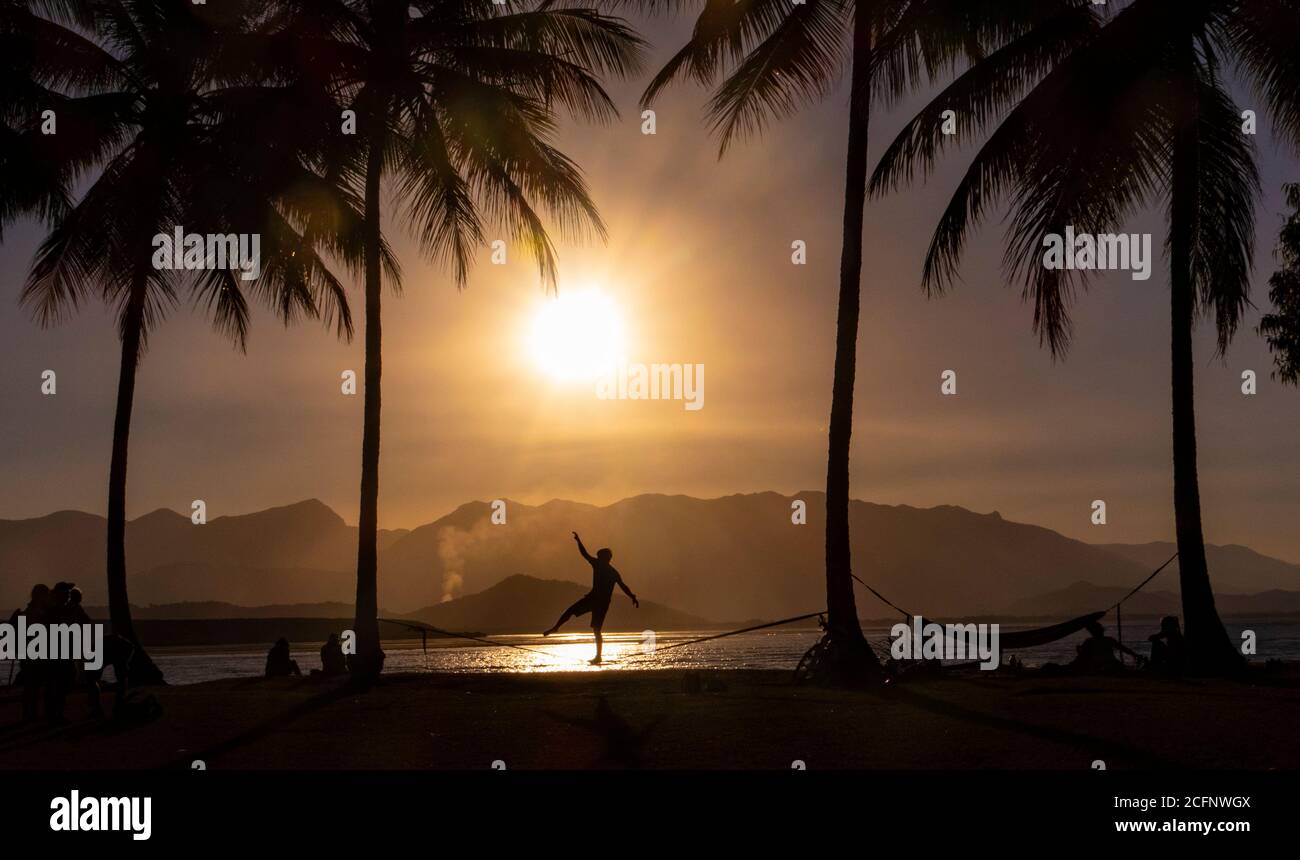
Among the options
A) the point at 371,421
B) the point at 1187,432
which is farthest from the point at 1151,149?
the point at 371,421

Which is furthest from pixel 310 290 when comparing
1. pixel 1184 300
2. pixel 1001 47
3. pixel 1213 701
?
pixel 1213 701

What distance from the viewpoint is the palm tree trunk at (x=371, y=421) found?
71.2 ft

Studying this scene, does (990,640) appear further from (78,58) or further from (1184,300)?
(78,58)

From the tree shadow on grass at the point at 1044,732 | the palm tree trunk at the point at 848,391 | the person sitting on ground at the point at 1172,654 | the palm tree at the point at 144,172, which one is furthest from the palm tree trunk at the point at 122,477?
the person sitting on ground at the point at 1172,654

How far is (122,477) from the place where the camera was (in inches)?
1047

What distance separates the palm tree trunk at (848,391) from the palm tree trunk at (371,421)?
8.08 meters

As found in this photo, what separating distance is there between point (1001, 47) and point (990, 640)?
10.7 meters

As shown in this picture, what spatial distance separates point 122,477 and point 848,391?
16.3 m

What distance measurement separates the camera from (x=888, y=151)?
68.6 ft

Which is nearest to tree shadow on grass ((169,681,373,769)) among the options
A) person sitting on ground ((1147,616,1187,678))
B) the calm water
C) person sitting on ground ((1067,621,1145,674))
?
the calm water

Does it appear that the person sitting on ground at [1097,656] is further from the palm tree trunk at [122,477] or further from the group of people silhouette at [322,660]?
the palm tree trunk at [122,477]

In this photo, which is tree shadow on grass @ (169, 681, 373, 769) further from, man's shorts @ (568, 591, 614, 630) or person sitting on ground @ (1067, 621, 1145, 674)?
person sitting on ground @ (1067, 621, 1145, 674)
